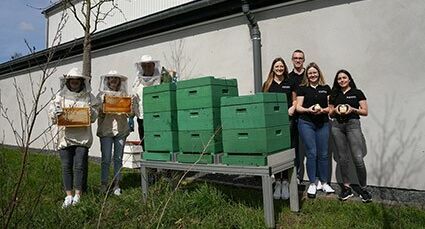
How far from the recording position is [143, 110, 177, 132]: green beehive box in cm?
402

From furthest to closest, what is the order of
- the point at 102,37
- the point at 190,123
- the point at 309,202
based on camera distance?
the point at 102,37
the point at 309,202
the point at 190,123

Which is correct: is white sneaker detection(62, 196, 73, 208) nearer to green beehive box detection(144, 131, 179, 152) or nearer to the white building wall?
green beehive box detection(144, 131, 179, 152)

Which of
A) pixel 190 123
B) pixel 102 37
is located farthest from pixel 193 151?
pixel 102 37

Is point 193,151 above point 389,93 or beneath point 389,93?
beneath

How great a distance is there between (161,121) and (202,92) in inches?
28.7

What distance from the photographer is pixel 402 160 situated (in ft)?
14.4

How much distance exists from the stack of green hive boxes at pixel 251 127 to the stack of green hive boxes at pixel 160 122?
2.42 feet

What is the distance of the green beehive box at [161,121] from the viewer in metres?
4.02

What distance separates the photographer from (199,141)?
378cm

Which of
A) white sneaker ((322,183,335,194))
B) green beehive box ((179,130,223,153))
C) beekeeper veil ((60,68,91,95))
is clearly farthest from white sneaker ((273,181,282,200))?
beekeeper veil ((60,68,91,95))

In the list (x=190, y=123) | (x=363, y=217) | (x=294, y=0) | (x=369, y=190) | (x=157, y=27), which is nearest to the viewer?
(x=363, y=217)

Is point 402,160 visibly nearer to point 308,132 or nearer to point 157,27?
point 308,132

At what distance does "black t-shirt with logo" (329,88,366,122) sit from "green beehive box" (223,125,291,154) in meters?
1.11

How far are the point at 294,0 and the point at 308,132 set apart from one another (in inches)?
88.6
